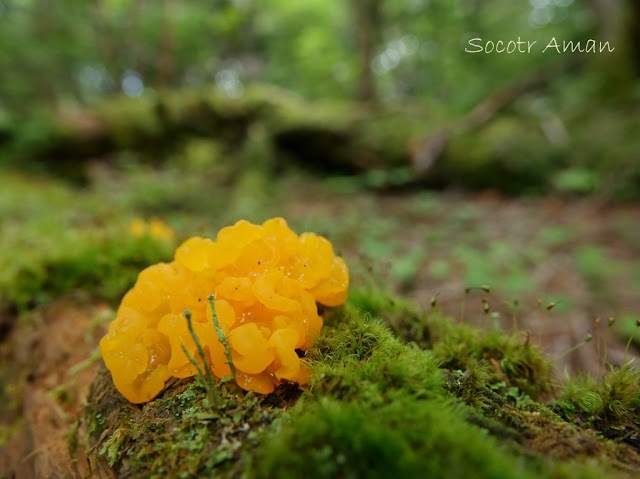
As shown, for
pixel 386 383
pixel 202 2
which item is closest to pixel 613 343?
pixel 386 383

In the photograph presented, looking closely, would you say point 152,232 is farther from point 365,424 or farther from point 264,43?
point 264,43

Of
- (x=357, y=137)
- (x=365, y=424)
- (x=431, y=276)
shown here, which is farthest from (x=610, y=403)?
(x=357, y=137)

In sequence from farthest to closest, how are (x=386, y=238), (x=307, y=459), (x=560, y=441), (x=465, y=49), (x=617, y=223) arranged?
(x=465, y=49) → (x=386, y=238) → (x=617, y=223) → (x=560, y=441) → (x=307, y=459)

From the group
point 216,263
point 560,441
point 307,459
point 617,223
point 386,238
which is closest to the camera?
point 307,459

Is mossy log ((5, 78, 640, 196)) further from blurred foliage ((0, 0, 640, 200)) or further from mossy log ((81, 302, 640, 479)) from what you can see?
mossy log ((81, 302, 640, 479))

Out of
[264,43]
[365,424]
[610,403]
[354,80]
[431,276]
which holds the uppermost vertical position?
[264,43]

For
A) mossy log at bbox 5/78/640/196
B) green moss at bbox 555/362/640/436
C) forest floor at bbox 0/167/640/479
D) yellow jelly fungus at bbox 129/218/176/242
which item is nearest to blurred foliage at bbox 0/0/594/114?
mossy log at bbox 5/78/640/196

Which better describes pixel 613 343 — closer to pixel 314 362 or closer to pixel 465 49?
pixel 314 362
